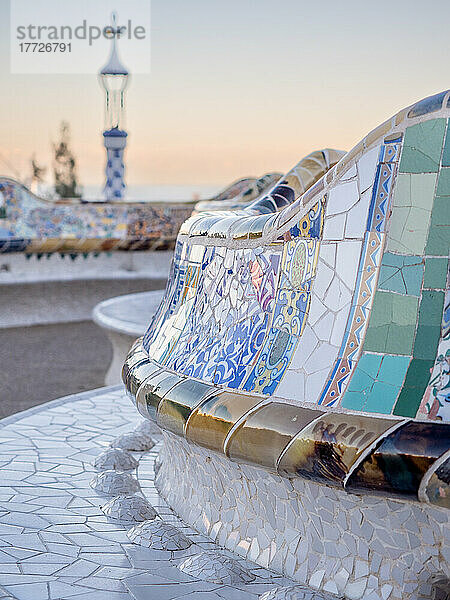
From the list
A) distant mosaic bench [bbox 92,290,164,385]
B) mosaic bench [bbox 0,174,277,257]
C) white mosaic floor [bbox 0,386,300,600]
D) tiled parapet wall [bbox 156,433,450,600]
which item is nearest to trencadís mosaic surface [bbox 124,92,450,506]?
tiled parapet wall [bbox 156,433,450,600]

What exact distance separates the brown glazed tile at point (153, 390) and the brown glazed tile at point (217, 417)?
9.7 inches

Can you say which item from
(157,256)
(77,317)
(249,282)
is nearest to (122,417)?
(249,282)

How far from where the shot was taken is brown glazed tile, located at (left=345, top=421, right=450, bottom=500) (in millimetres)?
2191

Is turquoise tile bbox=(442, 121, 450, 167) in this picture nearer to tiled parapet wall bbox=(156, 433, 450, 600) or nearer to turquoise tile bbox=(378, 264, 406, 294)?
turquoise tile bbox=(378, 264, 406, 294)

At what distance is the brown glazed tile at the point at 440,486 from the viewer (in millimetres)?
2160

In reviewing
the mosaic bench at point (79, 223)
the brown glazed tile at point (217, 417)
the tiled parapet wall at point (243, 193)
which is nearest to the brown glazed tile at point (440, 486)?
the brown glazed tile at point (217, 417)

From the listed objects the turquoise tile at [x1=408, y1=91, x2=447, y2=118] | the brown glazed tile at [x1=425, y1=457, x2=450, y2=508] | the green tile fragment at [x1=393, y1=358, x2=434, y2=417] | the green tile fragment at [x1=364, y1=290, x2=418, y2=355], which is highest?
the turquoise tile at [x1=408, y1=91, x2=447, y2=118]

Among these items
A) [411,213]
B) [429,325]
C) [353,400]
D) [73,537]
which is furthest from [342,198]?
[73,537]

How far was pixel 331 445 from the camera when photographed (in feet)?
7.63

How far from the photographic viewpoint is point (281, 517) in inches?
107

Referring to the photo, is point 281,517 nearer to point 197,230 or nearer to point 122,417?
point 197,230

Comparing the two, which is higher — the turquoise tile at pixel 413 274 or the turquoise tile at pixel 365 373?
the turquoise tile at pixel 413 274

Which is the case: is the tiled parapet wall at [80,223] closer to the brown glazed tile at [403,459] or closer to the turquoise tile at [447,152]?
the turquoise tile at [447,152]

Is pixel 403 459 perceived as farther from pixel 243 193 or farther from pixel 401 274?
pixel 243 193
